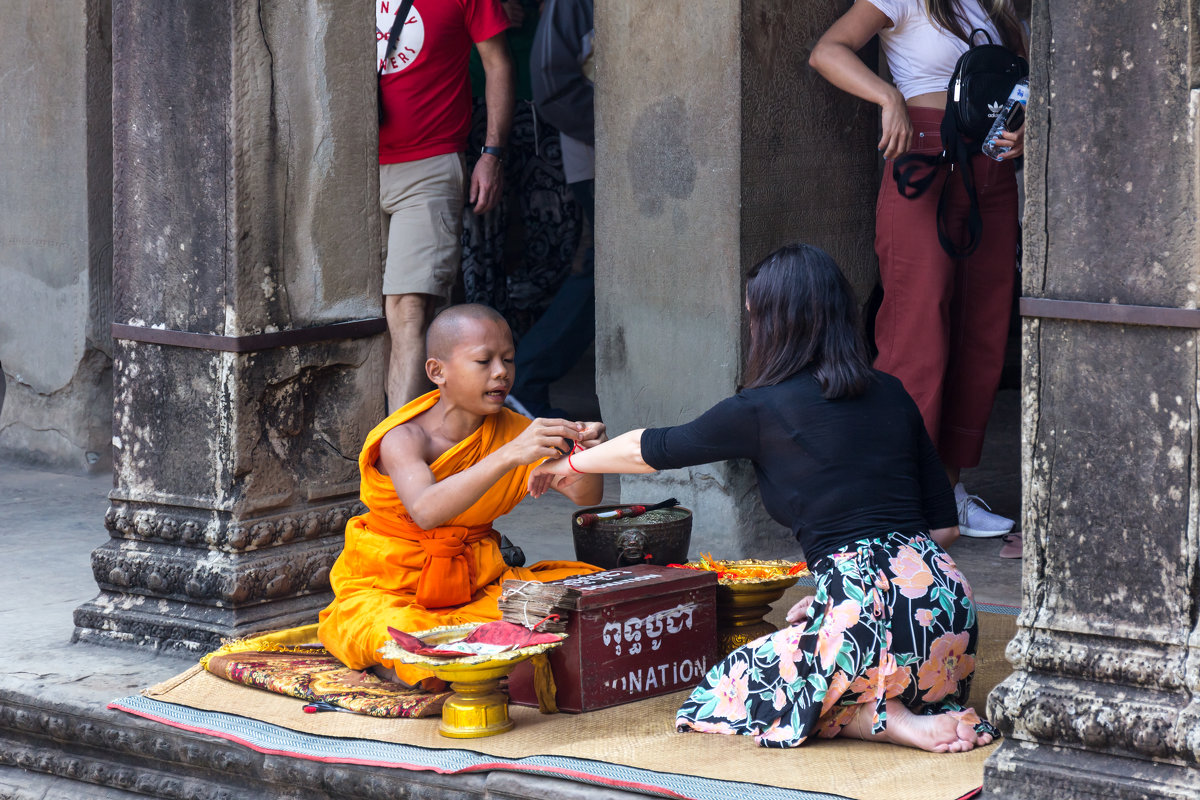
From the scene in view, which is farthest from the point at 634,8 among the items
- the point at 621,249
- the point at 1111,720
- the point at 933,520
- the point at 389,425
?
the point at 1111,720

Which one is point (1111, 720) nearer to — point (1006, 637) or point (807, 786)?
point (807, 786)

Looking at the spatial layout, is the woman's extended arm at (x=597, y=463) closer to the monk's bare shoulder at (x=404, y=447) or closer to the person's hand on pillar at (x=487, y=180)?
the monk's bare shoulder at (x=404, y=447)

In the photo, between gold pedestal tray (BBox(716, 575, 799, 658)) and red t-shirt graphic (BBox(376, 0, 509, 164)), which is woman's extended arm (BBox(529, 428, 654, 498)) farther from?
red t-shirt graphic (BBox(376, 0, 509, 164))

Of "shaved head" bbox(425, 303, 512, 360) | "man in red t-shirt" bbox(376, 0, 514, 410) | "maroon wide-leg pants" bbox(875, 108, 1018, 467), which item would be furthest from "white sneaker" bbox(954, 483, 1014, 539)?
"shaved head" bbox(425, 303, 512, 360)

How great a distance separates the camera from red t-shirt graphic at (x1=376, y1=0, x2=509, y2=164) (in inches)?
205

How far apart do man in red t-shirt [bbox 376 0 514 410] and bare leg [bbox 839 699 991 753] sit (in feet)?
8.28

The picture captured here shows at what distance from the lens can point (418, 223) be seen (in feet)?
17.5

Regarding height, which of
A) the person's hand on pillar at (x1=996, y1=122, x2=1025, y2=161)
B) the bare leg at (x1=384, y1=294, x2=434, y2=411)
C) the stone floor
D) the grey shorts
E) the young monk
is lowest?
the stone floor

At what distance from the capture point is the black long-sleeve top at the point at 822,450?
317cm

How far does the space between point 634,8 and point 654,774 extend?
2714 millimetres

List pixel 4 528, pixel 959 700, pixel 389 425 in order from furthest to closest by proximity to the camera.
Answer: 1. pixel 4 528
2. pixel 389 425
3. pixel 959 700

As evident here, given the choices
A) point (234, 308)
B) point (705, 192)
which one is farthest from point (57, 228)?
point (705, 192)

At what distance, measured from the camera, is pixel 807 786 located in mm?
2932

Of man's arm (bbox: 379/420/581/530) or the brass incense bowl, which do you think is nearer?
man's arm (bbox: 379/420/581/530)
